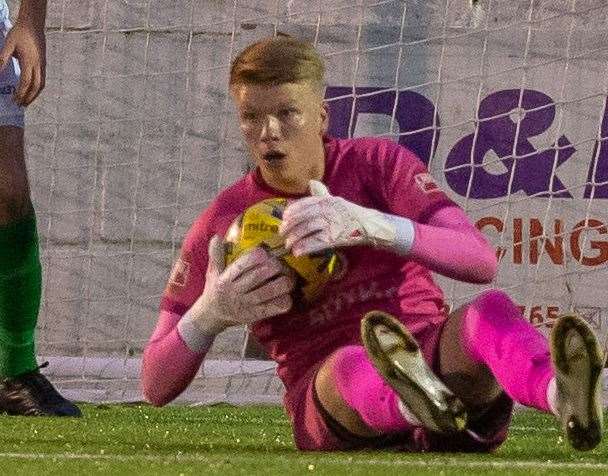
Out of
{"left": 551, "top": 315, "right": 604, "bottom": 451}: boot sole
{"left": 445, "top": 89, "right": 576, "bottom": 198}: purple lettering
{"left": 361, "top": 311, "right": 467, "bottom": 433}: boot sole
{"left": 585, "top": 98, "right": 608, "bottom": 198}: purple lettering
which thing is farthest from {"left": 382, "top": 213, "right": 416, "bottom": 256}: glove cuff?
{"left": 585, "top": 98, "right": 608, "bottom": 198}: purple lettering

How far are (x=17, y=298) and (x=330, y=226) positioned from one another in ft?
6.27

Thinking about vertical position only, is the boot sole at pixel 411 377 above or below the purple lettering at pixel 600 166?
above

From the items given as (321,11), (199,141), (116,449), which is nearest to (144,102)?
(199,141)

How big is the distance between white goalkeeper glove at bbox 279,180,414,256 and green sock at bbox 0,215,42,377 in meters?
1.77

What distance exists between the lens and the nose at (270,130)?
2979 millimetres

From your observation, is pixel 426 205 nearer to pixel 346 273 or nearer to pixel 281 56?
pixel 346 273

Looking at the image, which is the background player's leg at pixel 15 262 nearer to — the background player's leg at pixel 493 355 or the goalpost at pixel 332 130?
the goalpost at pixel 332 130

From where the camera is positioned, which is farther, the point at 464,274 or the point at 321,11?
the point at 321,11

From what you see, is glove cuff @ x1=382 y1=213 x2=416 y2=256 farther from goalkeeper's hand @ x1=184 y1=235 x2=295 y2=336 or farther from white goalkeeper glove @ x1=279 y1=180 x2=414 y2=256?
goalkeeper's hand @ x1=184 y1=235 x2=295 y2=336

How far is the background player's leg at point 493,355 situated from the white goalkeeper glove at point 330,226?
0.18 meters

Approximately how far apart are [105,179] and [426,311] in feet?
10.8

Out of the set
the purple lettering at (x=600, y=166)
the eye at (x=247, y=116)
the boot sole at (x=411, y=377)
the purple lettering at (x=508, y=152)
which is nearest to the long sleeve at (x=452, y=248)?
the boot sole at (x=411, y=377)

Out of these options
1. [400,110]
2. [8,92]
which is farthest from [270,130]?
[400,110]

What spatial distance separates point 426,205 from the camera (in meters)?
2.98
